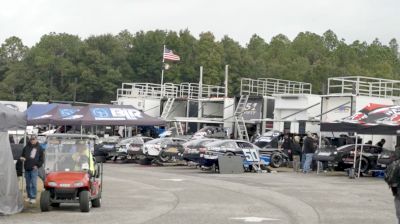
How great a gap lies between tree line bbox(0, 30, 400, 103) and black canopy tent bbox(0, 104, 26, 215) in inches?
3115

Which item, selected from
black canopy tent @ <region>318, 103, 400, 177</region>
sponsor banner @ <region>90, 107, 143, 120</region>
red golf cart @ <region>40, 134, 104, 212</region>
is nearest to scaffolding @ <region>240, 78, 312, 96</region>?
sponsor banner @ <region>90, 107, 143, 120</region>

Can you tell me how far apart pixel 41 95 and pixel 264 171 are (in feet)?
244

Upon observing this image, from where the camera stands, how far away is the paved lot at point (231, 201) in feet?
50.5

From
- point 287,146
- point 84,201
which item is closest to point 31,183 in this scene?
point 84,201

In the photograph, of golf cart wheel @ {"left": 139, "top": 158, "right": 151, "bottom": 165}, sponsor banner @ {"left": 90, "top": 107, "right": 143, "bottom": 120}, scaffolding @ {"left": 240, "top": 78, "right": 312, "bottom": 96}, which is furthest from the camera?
scaffolding @ {"left": 240, "top": 78, "right": 312, "bottom": 96}

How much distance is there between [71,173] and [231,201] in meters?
5.01

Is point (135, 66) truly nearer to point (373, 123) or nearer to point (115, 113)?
point (115, 113)

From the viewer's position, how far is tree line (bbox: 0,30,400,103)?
99.4 meters

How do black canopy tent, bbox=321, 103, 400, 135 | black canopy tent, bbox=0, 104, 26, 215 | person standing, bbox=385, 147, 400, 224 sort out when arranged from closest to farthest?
person standing, bbox=385, 147, 400, 224 < black canopy tent, bbox=0, 104, 26, 215 < black canopy tent, bbox=321, 103, 400, 135

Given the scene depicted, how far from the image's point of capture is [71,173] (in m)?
16.3

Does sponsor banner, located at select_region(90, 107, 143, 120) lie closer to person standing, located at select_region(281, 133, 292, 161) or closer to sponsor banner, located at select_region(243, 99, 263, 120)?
sponsor banner, located at select_region(243, 99, 263, 120)

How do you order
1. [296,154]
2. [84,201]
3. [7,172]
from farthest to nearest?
1. [296,154]
2. [7,172]
3. [84,201]

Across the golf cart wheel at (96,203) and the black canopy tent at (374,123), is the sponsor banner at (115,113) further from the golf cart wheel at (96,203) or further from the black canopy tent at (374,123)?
the golf cart wheel at (96,203)

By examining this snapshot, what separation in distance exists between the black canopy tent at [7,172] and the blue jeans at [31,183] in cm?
108
